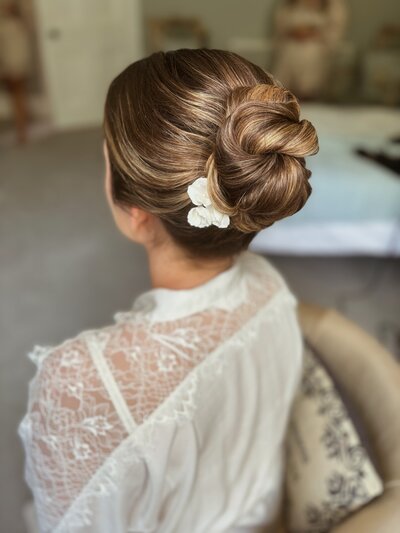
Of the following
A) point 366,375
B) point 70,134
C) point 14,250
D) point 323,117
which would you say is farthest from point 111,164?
point 70,134

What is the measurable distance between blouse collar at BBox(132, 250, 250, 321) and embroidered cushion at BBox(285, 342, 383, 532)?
12.9 inches

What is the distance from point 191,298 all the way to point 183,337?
0.06 m

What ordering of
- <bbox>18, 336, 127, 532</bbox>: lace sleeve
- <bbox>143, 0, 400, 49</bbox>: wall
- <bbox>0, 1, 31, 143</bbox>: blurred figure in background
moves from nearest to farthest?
<bbox>18, 336, 127, 532</bbox>: lace sleeve → <bbox>0, 1, 31, 143</bbox>: blurred figure in background → <bbox>143, 0, 400, 49</bbox>: wall

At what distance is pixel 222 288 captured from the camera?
75 centimetres

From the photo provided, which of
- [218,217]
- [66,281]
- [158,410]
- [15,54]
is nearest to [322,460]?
[158,410]

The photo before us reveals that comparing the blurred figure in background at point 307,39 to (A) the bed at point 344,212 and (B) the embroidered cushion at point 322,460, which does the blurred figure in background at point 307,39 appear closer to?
(A) the bed at point 344,212

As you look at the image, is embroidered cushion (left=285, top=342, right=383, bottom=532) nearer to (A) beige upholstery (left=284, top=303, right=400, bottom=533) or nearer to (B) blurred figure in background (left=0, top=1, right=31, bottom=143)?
(A) beige upholstery (left=284, top=303, right=400, bottom=533)

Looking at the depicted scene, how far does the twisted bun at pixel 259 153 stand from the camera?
21.2 inches

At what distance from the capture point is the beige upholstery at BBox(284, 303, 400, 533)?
2.47 ft

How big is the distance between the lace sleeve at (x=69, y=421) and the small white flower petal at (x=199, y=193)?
26cm

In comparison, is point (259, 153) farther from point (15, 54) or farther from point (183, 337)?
point (15, 54)

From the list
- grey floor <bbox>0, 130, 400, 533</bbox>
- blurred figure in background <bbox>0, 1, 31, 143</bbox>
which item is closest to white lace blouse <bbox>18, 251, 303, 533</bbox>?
grey floor <bbox>0, 130, 400, 533</bbox>

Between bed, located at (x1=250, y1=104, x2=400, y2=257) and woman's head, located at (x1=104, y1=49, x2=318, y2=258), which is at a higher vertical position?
woman's head, located at (x1=104, y1=49, x2=318, y2=258)

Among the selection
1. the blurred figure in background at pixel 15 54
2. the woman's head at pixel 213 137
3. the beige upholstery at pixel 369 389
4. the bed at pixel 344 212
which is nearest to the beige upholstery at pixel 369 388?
the beige upholstery at pixel 369 389
